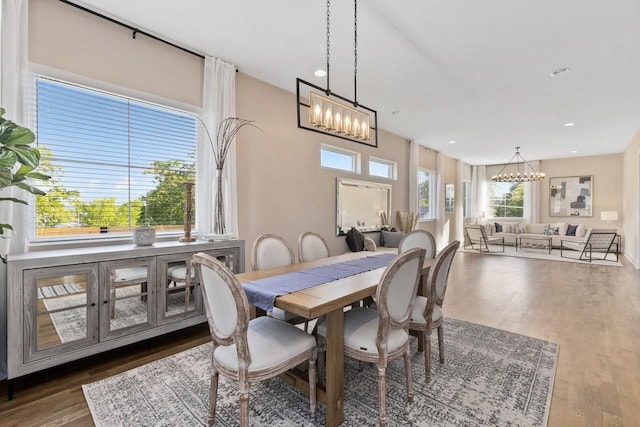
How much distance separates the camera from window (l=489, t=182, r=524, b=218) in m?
11.2

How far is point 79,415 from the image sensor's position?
190 cm

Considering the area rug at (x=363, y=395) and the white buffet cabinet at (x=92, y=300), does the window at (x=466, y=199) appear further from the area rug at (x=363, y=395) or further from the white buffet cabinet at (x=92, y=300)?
the white buffet cabinet at (x=92, y=300)

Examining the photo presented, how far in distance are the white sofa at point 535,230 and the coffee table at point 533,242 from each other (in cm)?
18

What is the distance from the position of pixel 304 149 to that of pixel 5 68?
10.6ft

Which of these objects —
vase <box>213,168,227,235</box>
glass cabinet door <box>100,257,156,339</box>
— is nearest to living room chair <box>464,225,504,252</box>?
vase <box>213,168,227,235</box>

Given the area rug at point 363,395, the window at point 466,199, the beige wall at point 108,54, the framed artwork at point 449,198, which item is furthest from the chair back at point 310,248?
the window at point 466,199

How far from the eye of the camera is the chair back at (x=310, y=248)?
315 cm

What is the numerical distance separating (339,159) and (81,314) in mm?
4269

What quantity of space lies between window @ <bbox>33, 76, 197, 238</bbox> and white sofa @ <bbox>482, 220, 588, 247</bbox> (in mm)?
9558

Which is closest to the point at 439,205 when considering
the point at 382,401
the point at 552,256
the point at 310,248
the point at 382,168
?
the point at 382,168

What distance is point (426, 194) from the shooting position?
8.61 metres

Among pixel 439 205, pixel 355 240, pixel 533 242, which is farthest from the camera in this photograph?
pixel 533 242

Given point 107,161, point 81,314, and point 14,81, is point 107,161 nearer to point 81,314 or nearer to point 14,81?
point 14,81

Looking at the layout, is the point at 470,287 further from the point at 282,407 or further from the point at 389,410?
the point at 282,407
